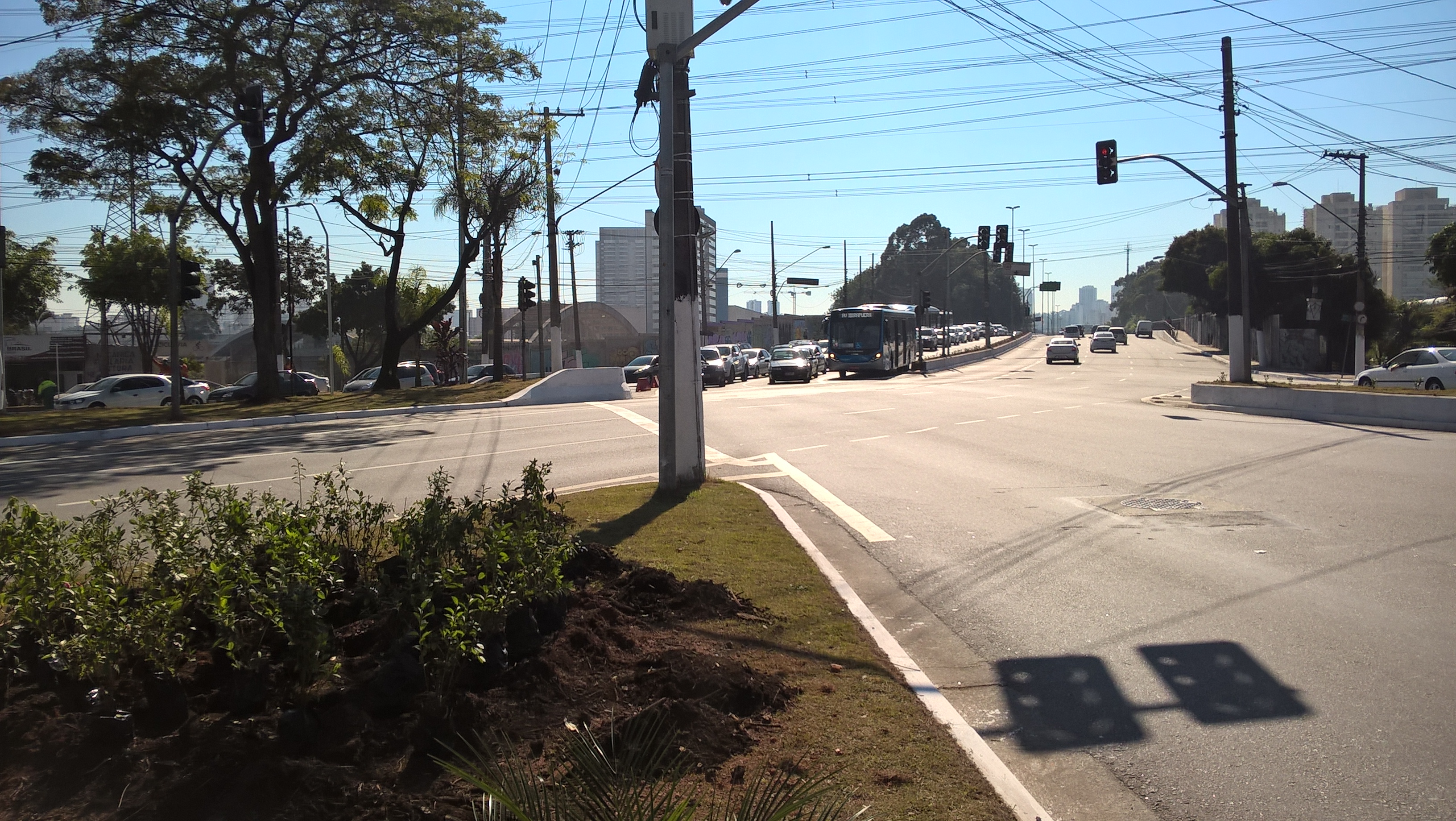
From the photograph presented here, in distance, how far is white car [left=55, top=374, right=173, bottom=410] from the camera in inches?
1319

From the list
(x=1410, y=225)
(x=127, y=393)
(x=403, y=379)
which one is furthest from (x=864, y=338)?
(x=1410, y=225)

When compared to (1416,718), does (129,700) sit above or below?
above

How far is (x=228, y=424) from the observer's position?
23062 mm

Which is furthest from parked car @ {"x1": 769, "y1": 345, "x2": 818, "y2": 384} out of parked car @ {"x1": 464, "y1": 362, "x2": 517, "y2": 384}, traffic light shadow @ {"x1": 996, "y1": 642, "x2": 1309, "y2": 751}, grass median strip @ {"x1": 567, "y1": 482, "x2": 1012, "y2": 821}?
traffic light shadow @ {"x1": 996, "y1": 642, "x2": 1309, "y2": 751}

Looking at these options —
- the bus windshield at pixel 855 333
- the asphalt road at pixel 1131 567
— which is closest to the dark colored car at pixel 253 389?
the asphalt road at pixel 1131 567

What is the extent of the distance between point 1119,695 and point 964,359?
5736 centimetres

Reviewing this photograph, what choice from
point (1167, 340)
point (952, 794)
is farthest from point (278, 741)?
point (1167, 340)

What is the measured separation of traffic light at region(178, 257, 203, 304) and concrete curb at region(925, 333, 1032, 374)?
1344 inches

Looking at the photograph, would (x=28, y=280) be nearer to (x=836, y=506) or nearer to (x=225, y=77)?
(x=225, y=77)

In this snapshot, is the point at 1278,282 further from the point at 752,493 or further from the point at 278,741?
the point at 278,741

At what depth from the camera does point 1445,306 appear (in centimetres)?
5353

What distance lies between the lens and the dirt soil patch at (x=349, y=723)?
320 cm

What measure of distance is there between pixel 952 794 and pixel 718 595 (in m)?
2.64

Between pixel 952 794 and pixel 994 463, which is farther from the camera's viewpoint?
pixel 994 463
